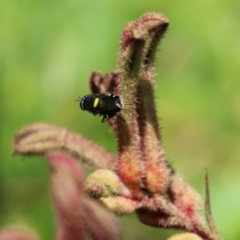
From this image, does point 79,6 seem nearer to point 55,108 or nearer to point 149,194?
point 55,108

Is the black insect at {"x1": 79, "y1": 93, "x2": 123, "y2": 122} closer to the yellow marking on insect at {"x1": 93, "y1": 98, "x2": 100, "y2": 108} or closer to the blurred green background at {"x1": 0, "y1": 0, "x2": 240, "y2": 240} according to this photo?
the yellow marking on insect at {"x1": 93, "y1": 98, "x2": 100, "y2": 108}

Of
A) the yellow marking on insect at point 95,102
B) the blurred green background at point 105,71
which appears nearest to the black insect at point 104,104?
the yellow marking on insect at point 95,102

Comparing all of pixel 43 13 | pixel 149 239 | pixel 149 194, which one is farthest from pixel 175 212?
pixel 43 13

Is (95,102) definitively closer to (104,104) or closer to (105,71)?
(104,104)

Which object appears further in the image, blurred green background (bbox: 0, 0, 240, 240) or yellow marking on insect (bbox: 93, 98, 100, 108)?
blurred green background (bbox: 0, 0, 240, 240)

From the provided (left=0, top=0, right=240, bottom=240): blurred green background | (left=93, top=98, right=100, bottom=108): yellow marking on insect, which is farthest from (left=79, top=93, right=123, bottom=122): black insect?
(left=0, top=0, right=240, bottom=240): blurred green background

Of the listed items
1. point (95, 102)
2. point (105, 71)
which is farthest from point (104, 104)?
point (105, 71)
